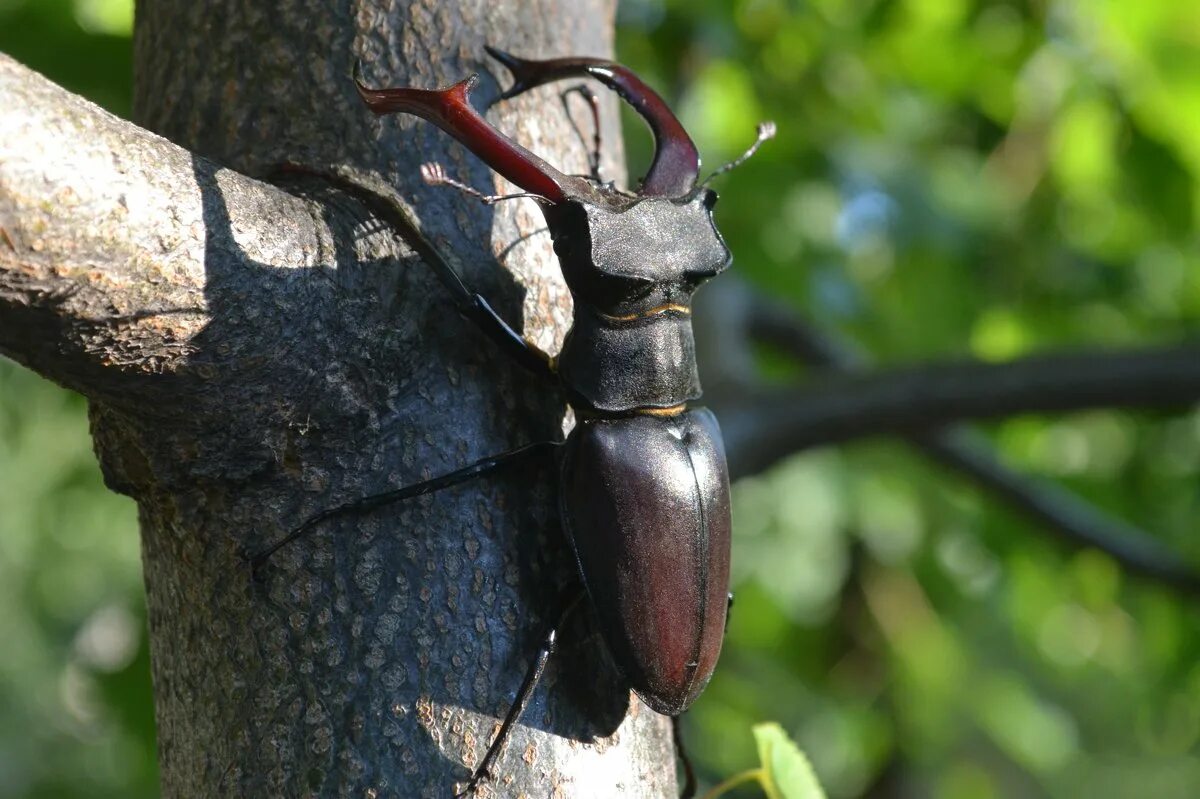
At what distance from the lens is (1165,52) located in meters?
2.43

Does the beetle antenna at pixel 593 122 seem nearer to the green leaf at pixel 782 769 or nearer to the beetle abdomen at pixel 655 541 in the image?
the beetle abdomen at pixel 655 541

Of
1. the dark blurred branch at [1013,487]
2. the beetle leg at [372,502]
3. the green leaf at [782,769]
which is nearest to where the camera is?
the beetle leg at [372,502]

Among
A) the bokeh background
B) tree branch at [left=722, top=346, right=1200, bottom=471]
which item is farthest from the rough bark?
the bokeh background

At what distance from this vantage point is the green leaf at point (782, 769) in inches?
51.1

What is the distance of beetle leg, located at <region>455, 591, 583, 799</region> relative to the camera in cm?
105

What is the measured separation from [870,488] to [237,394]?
3.22 m

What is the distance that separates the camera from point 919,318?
3.54 metres

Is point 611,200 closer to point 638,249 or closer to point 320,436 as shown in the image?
point 638,249

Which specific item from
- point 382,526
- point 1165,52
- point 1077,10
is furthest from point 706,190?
point 1077,10

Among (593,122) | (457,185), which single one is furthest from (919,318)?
(457,185)

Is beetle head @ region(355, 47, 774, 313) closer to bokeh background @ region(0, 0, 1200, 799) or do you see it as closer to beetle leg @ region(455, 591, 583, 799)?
beetle leg @ region(455, 591, 583, 799)

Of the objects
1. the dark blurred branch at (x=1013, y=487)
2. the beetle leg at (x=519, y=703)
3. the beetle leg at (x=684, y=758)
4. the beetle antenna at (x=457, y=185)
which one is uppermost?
the beetle antenna at (x=457, y=185)

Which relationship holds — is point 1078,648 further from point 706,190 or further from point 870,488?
point 706,190

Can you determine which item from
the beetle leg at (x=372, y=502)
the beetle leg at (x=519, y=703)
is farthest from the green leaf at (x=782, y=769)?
the beetle leg at (x=372, y=502)
